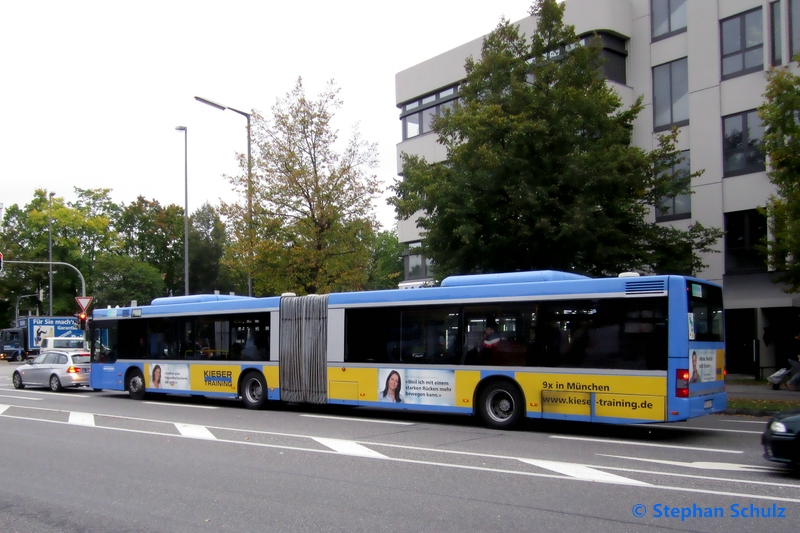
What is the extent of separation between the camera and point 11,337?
57.7 m

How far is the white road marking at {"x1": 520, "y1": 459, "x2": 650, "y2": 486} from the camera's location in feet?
27.9

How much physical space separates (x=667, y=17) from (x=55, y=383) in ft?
85.1

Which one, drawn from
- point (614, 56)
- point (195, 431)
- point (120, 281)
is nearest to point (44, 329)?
point (120, 281)

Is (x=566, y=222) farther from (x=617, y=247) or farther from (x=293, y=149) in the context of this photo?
(x=293, y=149)

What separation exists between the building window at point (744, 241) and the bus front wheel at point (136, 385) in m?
19.7

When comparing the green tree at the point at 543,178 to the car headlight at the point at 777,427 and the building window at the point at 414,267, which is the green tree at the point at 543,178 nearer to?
the car headlight at the point at 777,427

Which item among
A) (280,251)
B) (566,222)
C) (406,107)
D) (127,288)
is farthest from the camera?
(127,288)

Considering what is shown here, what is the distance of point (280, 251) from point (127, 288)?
45.2 metres

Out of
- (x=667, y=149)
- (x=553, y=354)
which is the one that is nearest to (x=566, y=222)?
(x=667, y=149)

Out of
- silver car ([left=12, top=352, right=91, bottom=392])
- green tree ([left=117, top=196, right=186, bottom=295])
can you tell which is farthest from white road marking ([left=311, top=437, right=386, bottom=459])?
green tree ([left=117, top=196, right=186, bottom=295])

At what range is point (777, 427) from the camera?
28.8 feet

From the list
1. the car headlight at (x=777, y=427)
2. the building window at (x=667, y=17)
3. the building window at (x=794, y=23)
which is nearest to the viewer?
the car headlight at (x=777, y=427)

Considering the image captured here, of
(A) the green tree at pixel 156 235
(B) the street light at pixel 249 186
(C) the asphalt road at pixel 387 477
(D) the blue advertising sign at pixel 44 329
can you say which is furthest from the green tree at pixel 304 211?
(A) the green tree at pixel 156 235

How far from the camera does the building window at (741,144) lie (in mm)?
25312
